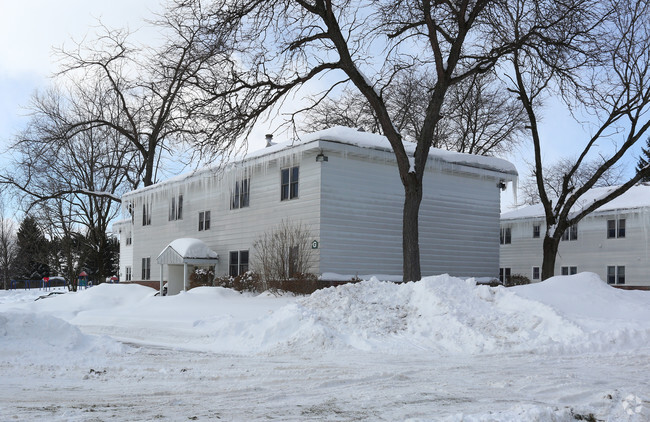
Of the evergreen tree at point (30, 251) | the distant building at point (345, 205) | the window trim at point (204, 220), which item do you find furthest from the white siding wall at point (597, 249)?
the evergreen tree at point (30, 251)

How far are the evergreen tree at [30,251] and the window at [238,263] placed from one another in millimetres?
27370

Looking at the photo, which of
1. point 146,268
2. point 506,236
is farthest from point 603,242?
point 146,268

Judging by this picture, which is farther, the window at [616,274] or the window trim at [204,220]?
the window at [616,274]

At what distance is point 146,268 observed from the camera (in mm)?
32562

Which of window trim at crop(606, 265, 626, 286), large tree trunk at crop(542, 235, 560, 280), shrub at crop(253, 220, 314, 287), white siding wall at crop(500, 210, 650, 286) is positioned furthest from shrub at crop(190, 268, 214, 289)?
window trim at crop(606, 265, 626, 286)

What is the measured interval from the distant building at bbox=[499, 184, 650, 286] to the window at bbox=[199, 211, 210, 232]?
59.6ft

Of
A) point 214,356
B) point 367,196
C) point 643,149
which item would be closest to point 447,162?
point 367,196

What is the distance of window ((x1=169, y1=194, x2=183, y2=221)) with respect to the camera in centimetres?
2955

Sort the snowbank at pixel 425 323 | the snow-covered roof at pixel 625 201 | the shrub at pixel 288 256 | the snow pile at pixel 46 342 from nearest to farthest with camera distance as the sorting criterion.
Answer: the snow pile at pixel 46 342
the snowbank at pixel 425 323
the shrub at pixel 288 256
the snow-covered roof at pixel 625 201

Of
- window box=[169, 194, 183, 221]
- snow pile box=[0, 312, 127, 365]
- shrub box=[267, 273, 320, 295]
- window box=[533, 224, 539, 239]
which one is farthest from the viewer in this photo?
window box=[533, 224, 539, 239]

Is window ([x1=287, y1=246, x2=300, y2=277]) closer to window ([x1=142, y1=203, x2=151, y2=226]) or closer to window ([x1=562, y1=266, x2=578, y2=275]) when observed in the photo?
window ([x1=142, y1=203, x2=151, y2=226])

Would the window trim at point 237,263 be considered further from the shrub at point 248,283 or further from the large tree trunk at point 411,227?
the large tree trunk at point 411,227

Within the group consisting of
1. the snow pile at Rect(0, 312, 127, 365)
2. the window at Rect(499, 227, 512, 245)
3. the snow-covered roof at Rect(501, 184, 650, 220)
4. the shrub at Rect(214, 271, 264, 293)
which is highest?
the snow-covered roof at Rect(501, 184, 650, 220)

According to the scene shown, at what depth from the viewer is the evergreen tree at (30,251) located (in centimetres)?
5409
